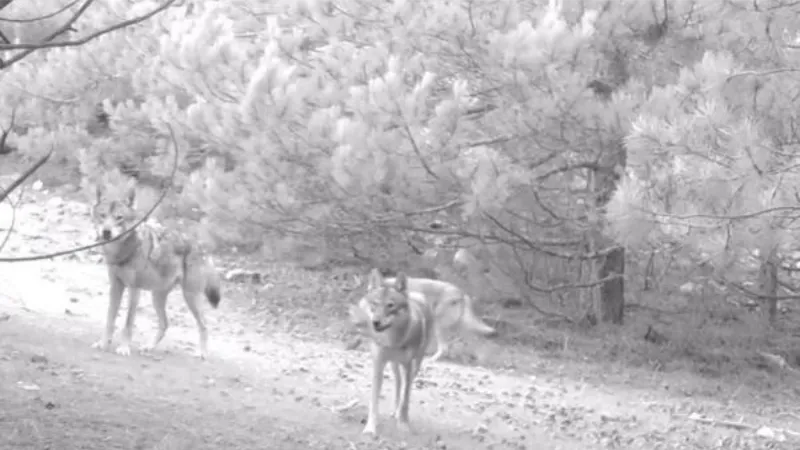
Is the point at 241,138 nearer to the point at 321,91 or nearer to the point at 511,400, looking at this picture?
the point at 321,91

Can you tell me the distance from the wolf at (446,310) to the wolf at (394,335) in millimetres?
2298

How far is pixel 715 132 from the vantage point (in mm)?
6156

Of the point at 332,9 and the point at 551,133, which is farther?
the point at 332,9

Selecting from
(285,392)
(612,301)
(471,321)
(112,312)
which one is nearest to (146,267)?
(112,312)

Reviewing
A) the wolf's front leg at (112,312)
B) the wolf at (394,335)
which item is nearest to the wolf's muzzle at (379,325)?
the wolf at (394,335)

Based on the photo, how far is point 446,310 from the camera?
32.4 ft

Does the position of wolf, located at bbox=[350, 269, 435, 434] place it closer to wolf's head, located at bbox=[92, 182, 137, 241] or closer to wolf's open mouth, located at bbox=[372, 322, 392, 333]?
wolf's open mouth, located at bbox=[372, 322, 392, 333]

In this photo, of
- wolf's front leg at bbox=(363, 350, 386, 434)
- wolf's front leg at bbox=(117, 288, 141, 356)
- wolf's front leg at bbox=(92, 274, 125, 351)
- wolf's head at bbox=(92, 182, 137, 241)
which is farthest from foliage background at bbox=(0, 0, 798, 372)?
wolf's front leg at bbox=(363, 350, 386, 434)

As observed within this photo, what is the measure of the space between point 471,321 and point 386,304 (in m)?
3.28

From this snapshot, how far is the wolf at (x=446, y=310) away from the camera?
9820 millimetres

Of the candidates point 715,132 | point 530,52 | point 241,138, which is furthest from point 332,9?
point 715,132

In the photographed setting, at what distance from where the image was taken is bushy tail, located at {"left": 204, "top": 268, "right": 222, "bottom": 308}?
879 centimetres

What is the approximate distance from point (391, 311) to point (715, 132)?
2.19 metres

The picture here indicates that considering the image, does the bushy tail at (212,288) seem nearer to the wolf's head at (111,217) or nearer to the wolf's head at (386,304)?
the wolf's head at (111,217)
